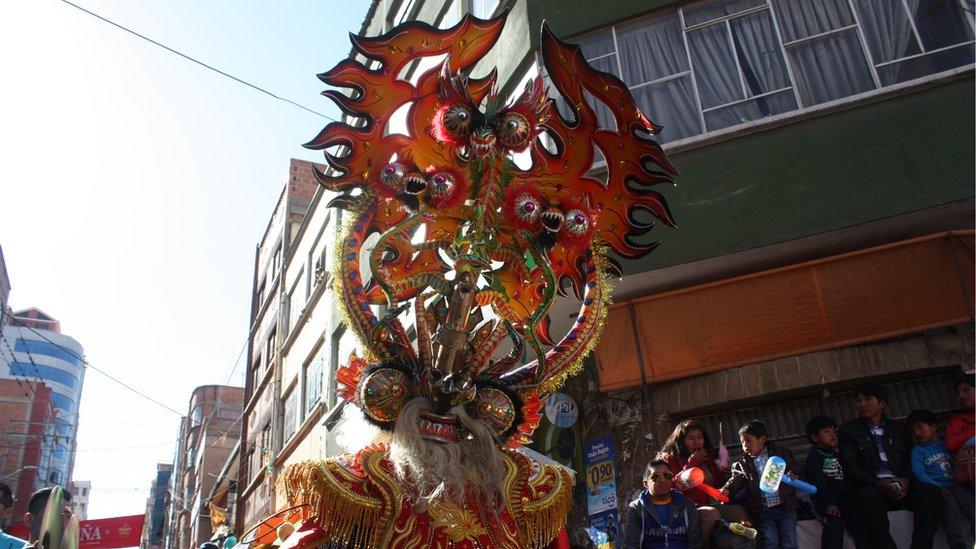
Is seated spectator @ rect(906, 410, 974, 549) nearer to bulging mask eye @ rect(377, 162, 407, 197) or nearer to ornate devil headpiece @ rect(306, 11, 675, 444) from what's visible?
ornate devil headpiece @ rect(306, 11, 675, 444)

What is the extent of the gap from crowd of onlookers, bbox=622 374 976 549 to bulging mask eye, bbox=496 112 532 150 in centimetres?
263

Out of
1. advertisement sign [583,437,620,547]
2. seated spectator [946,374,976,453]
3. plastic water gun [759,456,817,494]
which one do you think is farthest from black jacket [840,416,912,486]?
advertisement sign [583,437,620,547]

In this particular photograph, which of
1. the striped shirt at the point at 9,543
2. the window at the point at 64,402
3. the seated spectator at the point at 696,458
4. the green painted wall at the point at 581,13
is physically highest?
the window at the point at 64,402

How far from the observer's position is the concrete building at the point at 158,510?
5989 cm

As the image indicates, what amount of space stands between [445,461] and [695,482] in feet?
8.18

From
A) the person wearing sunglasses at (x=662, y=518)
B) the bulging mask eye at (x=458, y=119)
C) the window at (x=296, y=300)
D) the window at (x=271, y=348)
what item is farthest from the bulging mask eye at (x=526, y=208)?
the window at (x=271, y=348)

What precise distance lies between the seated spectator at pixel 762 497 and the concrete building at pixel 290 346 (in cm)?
950

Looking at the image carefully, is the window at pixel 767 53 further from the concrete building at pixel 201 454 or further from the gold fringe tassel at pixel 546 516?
the concrete building at pixel 201 454

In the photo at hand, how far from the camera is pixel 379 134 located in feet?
17.7

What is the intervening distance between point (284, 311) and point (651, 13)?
16.3 m

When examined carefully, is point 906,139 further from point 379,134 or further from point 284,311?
point 284,311

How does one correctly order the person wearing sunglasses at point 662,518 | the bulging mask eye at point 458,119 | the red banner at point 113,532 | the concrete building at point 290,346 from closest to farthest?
the bulging mask eye at point 458,119 < the person wearing sunglasses at point 662,518 < the concrete building at point 290,346 < the red banner at point 113,532

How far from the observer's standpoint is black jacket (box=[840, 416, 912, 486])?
20.9 feet

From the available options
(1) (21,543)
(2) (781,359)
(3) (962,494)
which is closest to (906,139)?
(2) (781,359)
